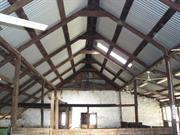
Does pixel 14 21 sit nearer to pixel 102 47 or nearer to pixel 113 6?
pixel 113 6

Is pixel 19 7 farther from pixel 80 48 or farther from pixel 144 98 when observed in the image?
pixel 144 98

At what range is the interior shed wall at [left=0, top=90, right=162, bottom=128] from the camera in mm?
14695

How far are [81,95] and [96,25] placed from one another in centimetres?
655

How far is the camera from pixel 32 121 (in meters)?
14.6

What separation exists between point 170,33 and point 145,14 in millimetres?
880

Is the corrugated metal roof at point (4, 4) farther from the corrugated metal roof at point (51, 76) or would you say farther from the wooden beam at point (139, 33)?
the corrugated metal roof at point (51, 76)

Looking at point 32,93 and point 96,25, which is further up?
point 96,25

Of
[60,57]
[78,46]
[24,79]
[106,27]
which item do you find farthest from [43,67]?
[106,27]

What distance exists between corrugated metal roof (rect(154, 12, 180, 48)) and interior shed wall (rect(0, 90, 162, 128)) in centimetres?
814

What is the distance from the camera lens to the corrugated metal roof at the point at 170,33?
6340 millimetres

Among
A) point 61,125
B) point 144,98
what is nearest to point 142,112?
point 144,98

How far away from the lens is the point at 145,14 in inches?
267

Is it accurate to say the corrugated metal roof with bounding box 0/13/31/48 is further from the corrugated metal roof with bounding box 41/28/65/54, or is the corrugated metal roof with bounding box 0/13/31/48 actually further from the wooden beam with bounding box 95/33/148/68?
the wooden beam with bounding box 95/33/148/68

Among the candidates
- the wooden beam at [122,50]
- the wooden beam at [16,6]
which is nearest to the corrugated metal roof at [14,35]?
the wooden beam at [16,6]
